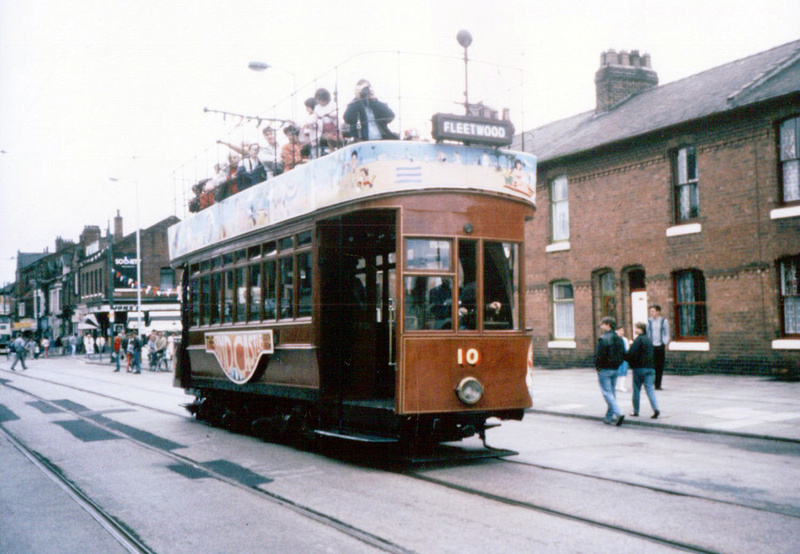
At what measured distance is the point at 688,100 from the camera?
72.8ft

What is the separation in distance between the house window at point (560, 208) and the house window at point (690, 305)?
4636 mm

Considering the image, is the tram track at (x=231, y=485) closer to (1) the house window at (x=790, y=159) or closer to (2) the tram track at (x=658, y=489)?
(2) the tram track at (x=658, y=489)

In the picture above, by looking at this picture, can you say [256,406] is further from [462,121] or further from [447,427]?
[462,121]

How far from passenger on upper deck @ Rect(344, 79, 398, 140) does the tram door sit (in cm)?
98

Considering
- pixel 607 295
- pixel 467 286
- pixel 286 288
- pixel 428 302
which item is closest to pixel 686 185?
pixel 607 295

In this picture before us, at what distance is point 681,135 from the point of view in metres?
20.8

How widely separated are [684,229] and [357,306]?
1329 centimetres

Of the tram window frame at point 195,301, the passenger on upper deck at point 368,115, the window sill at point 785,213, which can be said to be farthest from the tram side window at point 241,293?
the window sill at point 785,213

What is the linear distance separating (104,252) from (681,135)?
5047 centimetres

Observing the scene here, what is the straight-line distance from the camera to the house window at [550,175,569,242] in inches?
985

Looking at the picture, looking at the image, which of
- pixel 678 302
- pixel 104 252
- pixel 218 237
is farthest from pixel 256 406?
pixel 104 252

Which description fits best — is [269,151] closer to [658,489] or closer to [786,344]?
[658,489]

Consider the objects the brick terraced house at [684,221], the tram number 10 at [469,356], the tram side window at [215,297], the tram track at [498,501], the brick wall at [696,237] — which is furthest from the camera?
the brick wall at [696,237]

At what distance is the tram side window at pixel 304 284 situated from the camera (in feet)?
32.3
